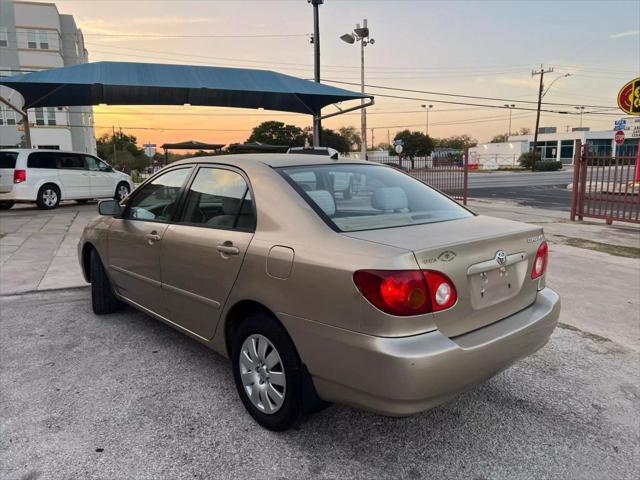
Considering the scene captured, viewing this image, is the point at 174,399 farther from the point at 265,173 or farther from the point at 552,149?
the point at 552,149

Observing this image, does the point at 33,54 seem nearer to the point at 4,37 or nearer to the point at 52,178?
the point at 4,37

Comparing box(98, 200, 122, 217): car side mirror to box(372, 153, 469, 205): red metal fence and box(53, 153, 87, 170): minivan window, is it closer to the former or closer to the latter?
box(53, 153, 87, 170): minivan window

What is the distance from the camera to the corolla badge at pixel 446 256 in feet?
Result: 7.70

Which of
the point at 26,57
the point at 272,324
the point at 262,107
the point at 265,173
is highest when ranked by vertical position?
Result: the point at 26,57

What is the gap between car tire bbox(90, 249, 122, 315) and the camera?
15.4ft

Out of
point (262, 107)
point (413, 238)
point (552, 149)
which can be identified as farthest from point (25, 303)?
point (552, 149)

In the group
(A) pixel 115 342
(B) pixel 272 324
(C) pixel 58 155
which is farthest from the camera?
(C) pixel 58 155

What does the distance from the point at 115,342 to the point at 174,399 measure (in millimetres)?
1271

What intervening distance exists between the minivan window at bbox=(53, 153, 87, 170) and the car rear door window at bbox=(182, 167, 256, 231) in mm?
13313

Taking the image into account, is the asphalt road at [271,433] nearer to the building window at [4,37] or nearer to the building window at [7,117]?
the building window at [7,117]

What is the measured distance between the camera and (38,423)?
115 inches

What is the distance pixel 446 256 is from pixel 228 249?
1313 millimetres

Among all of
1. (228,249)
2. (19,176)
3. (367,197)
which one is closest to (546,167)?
(19,176)

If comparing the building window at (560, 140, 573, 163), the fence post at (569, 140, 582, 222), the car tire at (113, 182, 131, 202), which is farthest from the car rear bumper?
the building window at (560, 140, 573, 163)
